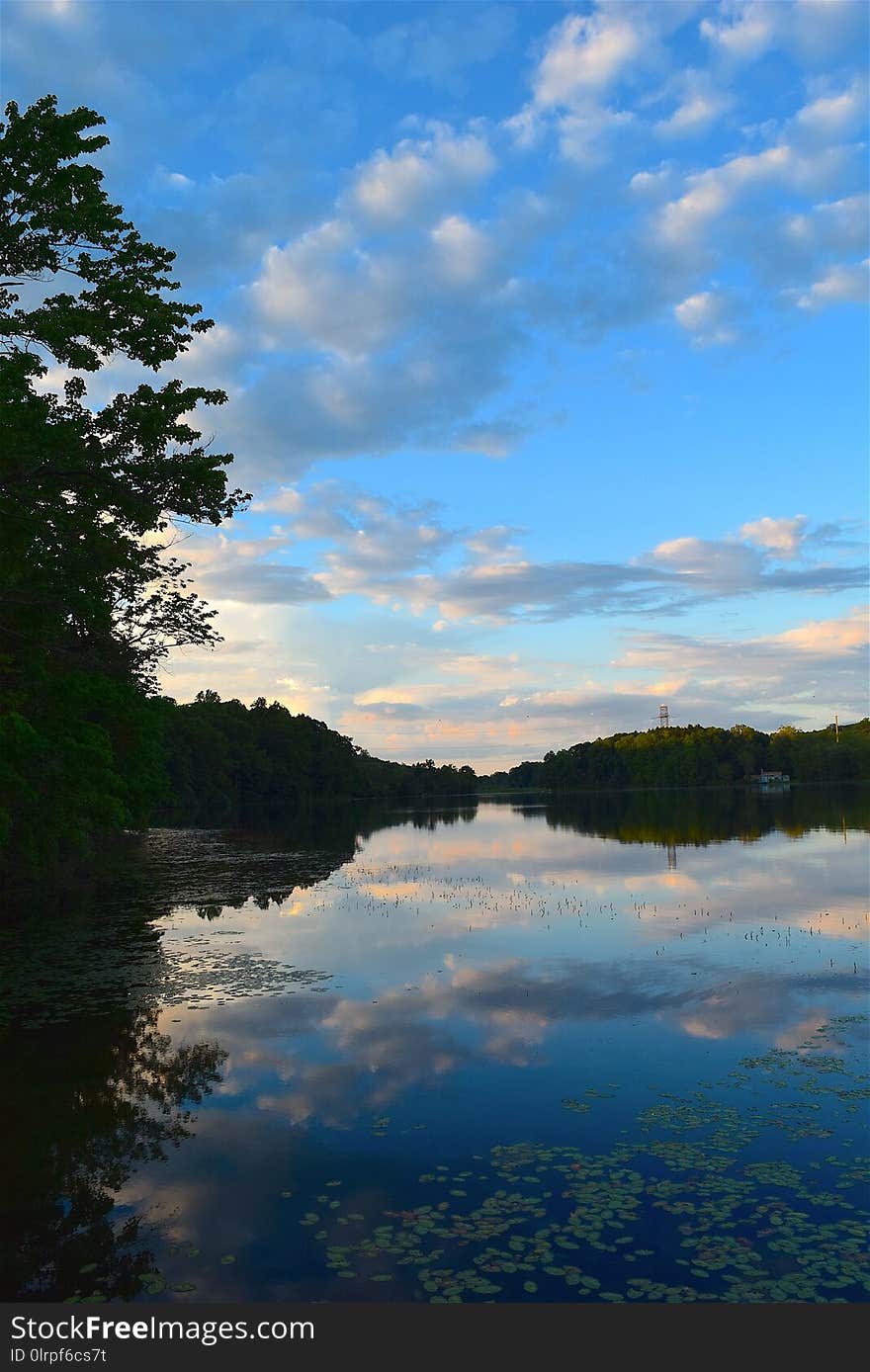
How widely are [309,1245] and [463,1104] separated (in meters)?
4.82

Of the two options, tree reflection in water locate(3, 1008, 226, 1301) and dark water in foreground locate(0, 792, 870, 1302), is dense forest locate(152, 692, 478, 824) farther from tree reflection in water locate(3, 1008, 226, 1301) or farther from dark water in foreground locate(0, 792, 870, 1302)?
tree reflection in water locate(3, 1008, 226, 1301)

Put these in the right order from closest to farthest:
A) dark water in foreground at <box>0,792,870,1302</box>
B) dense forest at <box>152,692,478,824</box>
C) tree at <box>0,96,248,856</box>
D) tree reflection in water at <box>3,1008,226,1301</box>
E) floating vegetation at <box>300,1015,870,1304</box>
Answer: floating vegetation at <box>300,1015,870,1304</box> < dark water in foreground at <box>0,792,870,1302</box> < tree reflection in water at <box>3,1008,226,1301</box> < tree at <box>0,96,248,856</box> < dense forest at <box>152,692,478,824</box>

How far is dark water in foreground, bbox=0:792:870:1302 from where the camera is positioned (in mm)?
9039

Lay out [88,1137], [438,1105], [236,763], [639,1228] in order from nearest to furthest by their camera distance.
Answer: [639,1228]
[88,1137]
[438,1105]
[236,763]

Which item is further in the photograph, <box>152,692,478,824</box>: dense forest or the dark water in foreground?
<box>152,692,478,824</box>: dense forest

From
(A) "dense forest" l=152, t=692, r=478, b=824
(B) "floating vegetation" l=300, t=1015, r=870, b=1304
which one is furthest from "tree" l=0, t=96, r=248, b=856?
(A) "dense forest" l=152, t=692, r=478, b=824

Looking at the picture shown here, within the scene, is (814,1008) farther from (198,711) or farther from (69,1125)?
(198,711)

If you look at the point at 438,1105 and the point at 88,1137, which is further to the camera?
the point at 438,1105

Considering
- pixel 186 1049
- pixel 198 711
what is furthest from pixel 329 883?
pixel 198 711

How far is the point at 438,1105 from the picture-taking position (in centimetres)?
1385

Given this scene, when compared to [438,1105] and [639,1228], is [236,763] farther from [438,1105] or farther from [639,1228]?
[639,1228]

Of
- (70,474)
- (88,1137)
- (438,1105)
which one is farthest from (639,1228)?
(70,474)

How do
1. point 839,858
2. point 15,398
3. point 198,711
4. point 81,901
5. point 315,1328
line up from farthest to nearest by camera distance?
1. point 198,711
2. point 839,858
3. point 81,901
4. point 15,398
5. point 315,1328

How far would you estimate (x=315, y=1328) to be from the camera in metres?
8.03
